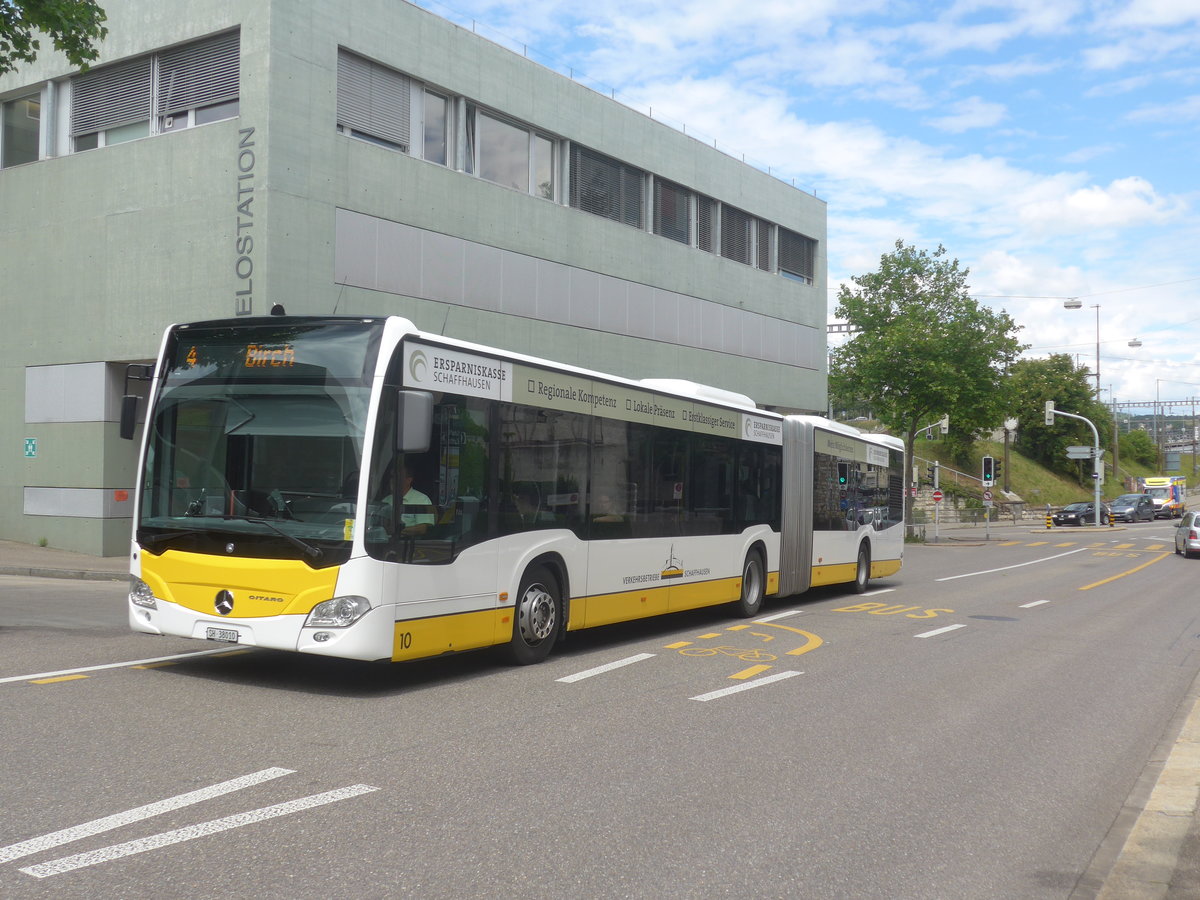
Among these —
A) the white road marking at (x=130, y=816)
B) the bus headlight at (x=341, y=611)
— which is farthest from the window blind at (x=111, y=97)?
the white road marking at (x=130, y=816)

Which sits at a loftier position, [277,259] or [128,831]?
[277,259]

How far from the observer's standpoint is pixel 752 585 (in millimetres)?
15086

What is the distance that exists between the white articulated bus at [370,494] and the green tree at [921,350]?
3433 cm

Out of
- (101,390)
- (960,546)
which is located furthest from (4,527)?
(960,546)

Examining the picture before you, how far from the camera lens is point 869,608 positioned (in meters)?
16.7

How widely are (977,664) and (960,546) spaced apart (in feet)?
100

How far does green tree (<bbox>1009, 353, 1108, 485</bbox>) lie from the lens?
85.9 meters

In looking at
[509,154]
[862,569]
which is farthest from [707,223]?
[862,569]

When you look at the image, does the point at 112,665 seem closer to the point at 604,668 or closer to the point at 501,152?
the point at 604,668

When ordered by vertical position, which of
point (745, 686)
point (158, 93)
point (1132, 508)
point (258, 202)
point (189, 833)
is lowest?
point (745, 686)

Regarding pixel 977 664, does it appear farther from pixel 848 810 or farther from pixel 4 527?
pixel 4 527

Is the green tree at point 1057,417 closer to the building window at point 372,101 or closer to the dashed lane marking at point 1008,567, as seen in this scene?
the dashed lane marking at point 1008,567

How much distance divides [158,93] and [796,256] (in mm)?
23865

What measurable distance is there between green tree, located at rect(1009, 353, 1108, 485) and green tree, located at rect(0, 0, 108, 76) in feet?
260
